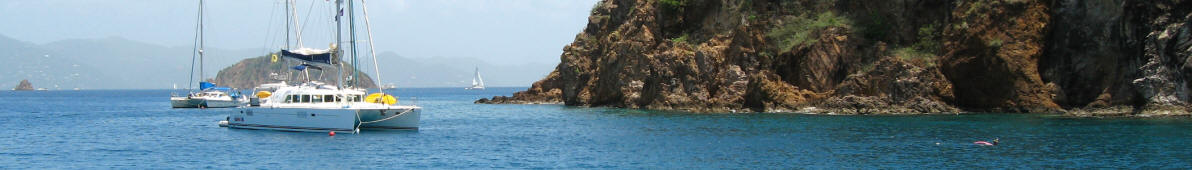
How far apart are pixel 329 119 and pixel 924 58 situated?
146ft

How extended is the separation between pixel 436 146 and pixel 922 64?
42482mm

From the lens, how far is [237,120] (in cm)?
5759

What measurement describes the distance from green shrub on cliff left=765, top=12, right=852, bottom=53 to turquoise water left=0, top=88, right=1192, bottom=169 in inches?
688

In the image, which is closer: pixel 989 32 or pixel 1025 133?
pixel 1025 133

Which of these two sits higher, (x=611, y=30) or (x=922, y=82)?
(x=611, y=30)

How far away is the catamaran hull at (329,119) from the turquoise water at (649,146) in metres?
0.63

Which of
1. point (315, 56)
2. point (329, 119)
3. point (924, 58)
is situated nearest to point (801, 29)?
point (924, 58)

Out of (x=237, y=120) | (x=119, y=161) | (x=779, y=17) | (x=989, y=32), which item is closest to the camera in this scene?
(x=119, y=161)

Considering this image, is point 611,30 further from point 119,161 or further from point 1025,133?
point 119,161

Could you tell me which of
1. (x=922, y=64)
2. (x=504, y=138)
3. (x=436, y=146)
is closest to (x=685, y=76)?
(x=922, y=64)

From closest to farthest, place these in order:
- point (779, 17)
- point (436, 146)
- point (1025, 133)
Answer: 1. point (436, 146)
2. point (1025, 133)
3. point (779, 17)

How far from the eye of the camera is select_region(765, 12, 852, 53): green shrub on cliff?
80375 millimetres

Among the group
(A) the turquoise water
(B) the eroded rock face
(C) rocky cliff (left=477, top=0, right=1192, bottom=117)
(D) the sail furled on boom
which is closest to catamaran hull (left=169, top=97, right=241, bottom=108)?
(A) the turquoise water

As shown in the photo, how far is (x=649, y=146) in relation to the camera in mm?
45094
